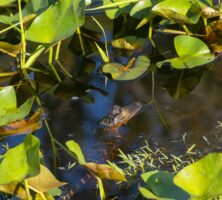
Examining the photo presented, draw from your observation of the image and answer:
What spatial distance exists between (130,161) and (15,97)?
18.1 inches

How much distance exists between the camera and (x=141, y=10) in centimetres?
215

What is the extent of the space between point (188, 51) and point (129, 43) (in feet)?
0.97

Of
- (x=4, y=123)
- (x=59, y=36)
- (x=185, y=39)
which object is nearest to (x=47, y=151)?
(x=4, y=123)

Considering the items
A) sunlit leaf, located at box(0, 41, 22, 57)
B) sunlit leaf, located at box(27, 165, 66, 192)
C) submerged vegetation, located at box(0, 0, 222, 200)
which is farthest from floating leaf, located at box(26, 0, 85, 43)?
sunlit leaf, located at box(27, 165, 66, 192)

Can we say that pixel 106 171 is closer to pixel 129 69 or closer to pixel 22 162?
pixel 22 162

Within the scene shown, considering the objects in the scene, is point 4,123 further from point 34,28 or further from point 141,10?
point 141,10

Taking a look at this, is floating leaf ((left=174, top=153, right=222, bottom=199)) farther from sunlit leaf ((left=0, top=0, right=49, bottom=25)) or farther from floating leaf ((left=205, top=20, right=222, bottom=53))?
sunlit leaf ((left=0, top=0, right=49, bottom=25))

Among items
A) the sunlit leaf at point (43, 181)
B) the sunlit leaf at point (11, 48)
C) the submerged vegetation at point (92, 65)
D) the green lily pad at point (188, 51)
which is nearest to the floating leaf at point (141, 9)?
the submerged vegetation at point (92, 65)

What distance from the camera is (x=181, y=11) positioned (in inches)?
80.9

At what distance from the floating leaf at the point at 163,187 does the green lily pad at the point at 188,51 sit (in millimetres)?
747

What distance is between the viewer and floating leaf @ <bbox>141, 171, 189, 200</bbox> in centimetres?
125


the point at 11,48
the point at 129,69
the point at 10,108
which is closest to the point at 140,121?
the point at 129,69

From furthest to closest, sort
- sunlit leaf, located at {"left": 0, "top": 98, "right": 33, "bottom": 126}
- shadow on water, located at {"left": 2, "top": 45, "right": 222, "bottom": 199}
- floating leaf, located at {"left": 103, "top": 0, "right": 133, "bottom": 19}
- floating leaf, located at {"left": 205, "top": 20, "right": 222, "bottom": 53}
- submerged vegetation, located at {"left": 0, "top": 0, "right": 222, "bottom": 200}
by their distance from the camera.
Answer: floating leaf, located at {"left": 103, "top": 0, "right": 133, "bottom": 19}
floating leaf, located at {"left": 205, "top": 20, "right": 222, "bottom": 53}
sunlit leaf, located at {"left": 0, "top": 98, "right": 33, "bottom": 126}
shadow on water, located at {"left": 2, "top": 45, "right": 222, "bottom": 199}
submerged vegetation, located at {"left": 0, "top": 0, "right": 222, "bottom": 200}

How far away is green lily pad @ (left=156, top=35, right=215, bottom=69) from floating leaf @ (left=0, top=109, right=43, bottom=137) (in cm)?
47
